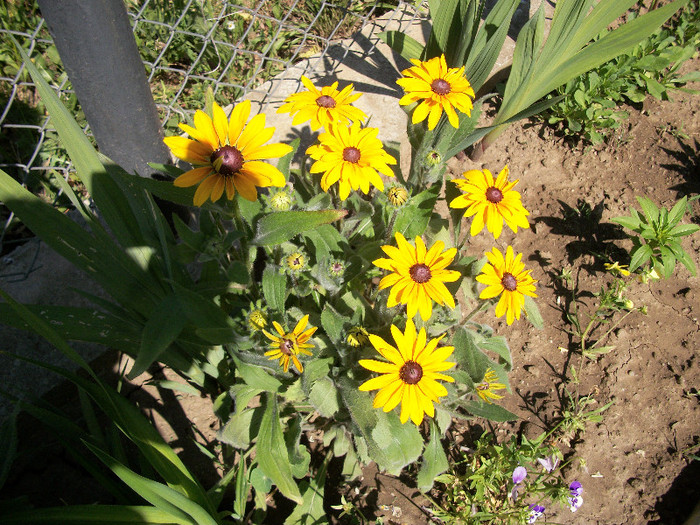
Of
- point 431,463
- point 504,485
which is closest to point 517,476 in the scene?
point 504,485

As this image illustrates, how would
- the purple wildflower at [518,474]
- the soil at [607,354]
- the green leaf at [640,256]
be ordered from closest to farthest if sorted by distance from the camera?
the purple wildflower at [518,474] < the soil at [607,354] < the green leaf at [640,256]

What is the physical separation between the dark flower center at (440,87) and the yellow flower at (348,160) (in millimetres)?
256

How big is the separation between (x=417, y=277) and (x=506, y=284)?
28 cm

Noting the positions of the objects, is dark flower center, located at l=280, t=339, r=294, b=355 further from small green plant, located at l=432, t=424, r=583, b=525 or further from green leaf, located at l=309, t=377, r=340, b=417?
Result: small green plant, located at l=432, t=424, r=583, b=525

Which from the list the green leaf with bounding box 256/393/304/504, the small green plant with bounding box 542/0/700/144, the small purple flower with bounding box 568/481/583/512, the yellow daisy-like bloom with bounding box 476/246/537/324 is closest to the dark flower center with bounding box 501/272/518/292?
the yellow daisy-like bloom with bounding box 476/246/537/324

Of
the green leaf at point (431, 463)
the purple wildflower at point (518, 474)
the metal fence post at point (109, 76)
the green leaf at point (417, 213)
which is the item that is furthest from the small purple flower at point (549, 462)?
the metal fence post at point (109, 76)

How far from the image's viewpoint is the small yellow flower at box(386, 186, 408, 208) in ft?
5.08

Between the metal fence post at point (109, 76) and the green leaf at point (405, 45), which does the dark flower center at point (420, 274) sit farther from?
the green leaf at point (405, 45)

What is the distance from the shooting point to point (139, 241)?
4.77ft

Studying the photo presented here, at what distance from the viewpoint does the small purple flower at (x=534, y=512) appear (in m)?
1.84

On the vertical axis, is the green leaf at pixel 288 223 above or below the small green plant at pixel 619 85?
below

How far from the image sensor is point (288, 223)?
136 centimetres

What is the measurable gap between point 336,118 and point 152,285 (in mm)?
719

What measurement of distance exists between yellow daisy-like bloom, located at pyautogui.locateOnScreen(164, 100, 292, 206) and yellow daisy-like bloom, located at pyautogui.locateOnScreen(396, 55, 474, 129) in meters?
0.46
